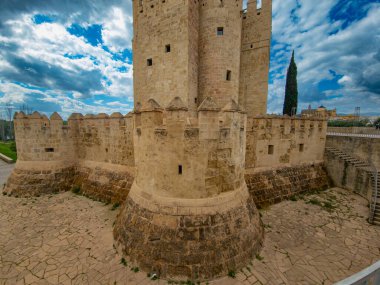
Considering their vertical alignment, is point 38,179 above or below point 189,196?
below

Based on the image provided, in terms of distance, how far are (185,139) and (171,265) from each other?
3.37m

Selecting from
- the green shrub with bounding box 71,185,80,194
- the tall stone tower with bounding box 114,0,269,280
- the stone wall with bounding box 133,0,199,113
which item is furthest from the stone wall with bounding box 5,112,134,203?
the stone wall with bounding box 133,0,199,113

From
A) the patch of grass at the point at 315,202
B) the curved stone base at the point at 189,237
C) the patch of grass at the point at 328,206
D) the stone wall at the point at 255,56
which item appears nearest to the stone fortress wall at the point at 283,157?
the patch of grass at the point at 315,202

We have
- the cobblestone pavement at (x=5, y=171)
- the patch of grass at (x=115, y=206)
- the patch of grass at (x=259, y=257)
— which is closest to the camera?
the patch of grass at (x=259, y=257)

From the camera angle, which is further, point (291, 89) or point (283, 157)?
point (291, 89)

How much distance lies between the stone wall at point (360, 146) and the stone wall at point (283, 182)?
2.13m

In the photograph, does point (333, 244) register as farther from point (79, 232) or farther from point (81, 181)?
point (81, 181)

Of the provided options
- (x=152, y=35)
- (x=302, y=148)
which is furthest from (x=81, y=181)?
(x=302, y=148)

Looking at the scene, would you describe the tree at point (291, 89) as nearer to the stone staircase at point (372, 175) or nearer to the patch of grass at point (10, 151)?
the stone staircase at point (372, 175)

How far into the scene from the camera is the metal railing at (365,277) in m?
1.45

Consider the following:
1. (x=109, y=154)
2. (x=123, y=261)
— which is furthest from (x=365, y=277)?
(x=109, y=154)

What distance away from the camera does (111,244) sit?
18.1ft

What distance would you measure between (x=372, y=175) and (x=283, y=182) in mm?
4665

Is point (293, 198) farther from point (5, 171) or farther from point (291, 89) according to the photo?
point (5, 171)
